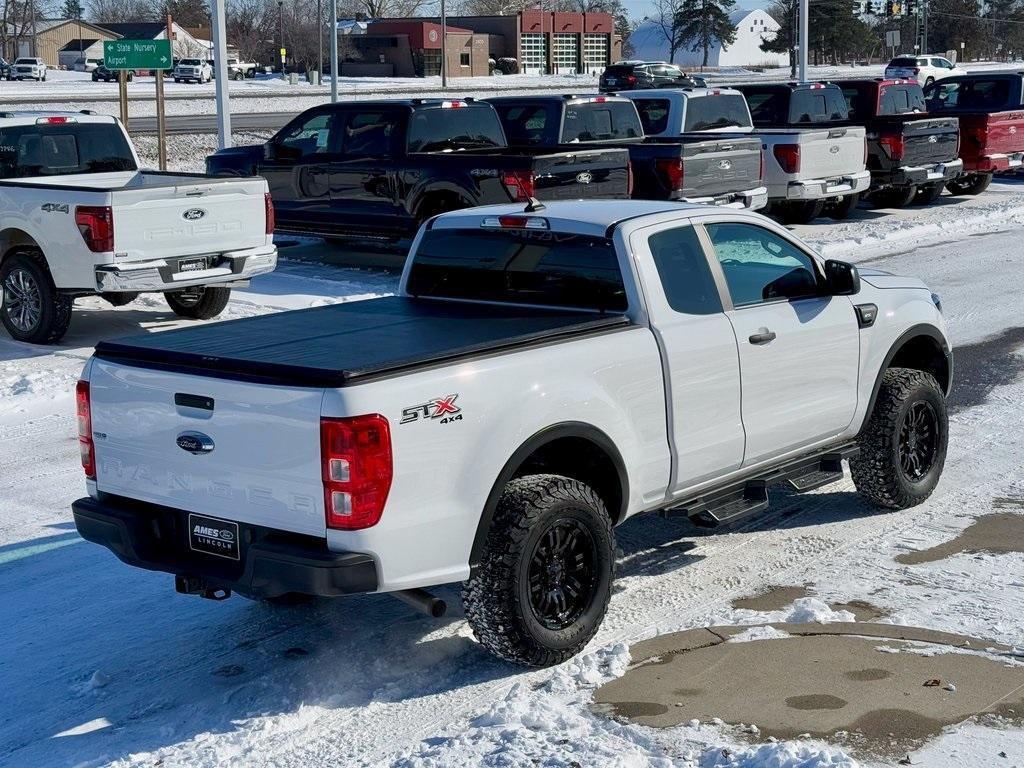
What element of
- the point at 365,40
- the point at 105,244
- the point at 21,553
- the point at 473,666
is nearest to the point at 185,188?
the point at 105,244

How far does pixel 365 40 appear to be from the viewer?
9294cm

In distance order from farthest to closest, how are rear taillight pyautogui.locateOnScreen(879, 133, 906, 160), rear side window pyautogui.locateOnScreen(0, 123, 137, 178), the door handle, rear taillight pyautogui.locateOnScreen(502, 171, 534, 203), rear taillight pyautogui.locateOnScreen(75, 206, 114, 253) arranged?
rear taillight pyautogui.locateOnScreen(879, 133, 906, 160) → rear taillight pyautogui.locateOnScreen(502, 171, 534, 203) → rear side window pyautogui.locateOnScreen(0, 123, 137, 178) → rear taillight pyautogui.locateOnScreen(75, 206, 114, 253) → the door handle

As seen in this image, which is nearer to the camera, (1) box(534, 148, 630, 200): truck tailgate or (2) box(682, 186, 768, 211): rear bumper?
(1) box(534, 148, 630, 200): truck tailgate

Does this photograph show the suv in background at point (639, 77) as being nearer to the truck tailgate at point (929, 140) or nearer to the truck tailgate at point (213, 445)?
the truck tailgate at point (929, 140)

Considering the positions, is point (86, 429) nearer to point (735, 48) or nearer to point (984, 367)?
point (984, 367)

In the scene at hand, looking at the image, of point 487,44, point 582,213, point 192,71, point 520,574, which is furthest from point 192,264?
point 487,44

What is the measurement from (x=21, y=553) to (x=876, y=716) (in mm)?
4215

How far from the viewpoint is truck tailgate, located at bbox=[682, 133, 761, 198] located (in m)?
16.8

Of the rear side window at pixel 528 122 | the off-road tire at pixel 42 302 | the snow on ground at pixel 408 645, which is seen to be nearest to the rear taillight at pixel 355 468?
the snow on ground at pixel 408 645

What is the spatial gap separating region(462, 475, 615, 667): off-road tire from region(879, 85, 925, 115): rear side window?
66.6 feet

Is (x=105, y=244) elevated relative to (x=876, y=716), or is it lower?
elevated

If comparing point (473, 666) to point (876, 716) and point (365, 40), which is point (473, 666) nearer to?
point (876, 716)

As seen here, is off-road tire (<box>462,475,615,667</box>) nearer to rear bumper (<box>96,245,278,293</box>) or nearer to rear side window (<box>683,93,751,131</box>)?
rear bumper (<box>96,245,278,293</box>)

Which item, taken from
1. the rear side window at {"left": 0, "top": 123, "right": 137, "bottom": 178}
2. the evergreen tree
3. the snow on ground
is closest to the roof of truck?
the snow on ground
